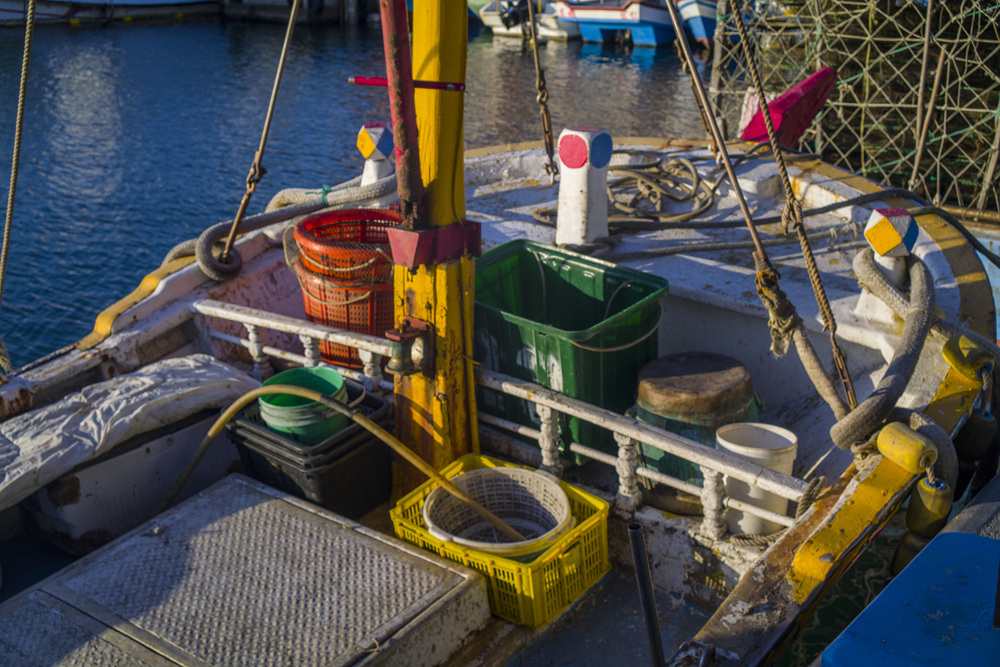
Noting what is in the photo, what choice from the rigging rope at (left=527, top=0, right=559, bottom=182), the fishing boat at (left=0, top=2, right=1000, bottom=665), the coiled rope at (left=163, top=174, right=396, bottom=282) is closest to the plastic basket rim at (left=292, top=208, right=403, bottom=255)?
the fishing boat at (left=0, top=2, right=1000, bottom=665)

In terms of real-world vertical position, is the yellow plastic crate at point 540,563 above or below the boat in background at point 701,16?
below

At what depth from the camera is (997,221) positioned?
30.9ft

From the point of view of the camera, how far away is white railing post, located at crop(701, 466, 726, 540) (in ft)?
11.1

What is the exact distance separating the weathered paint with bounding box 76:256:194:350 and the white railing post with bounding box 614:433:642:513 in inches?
121

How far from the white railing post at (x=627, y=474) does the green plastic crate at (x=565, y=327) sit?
16.6 inches

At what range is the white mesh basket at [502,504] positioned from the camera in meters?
3.65

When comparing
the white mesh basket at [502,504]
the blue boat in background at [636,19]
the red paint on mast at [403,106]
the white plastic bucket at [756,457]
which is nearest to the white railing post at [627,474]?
the white mesh basket at [502,504]

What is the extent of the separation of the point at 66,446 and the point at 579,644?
96.9 inches

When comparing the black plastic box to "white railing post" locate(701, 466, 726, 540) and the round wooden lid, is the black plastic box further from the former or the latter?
"white railing post" locate(701, 466, 726, 540)

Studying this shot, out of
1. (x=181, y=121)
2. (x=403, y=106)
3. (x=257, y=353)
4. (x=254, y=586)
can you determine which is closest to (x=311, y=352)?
(x=257, y=353)

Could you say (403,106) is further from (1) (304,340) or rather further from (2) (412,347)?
(1) (304,340)

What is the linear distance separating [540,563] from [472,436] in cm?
98

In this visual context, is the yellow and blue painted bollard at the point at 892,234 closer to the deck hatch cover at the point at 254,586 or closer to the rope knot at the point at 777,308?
the rope knot at the point at 777,308

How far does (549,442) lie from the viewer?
384 cm
